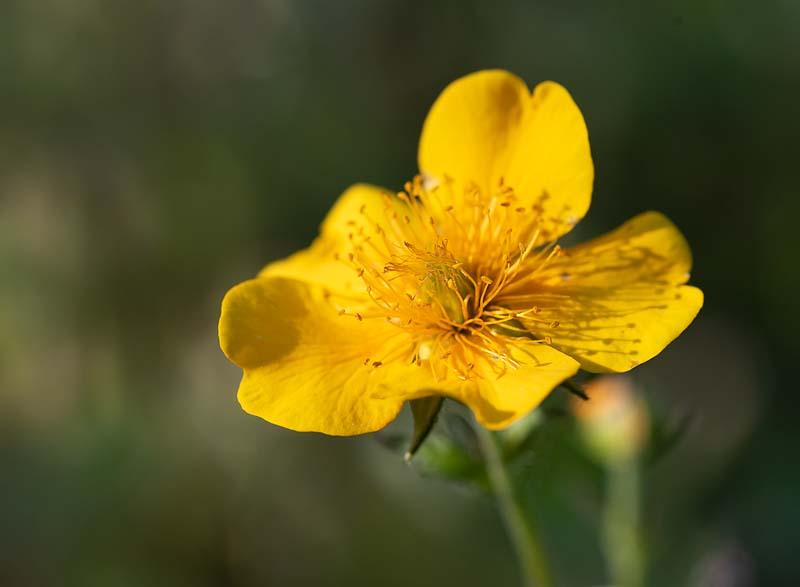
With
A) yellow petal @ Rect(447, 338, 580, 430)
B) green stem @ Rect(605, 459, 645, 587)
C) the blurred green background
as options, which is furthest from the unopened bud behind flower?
yellow petal @ Rect(447, 338, 580, 430)


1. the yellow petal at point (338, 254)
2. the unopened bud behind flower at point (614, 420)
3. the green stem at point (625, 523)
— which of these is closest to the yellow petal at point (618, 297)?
the yellow petal at point (338, 254)

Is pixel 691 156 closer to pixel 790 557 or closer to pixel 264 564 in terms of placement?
pixel 790 557

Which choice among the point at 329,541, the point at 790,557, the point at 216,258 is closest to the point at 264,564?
the point at 329,541

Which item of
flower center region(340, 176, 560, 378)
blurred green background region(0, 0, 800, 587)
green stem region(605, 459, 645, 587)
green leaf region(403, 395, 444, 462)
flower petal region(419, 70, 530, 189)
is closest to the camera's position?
green leaf region(403, 395, 444, 462)

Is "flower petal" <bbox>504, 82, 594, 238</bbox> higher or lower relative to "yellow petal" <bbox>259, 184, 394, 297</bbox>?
higher

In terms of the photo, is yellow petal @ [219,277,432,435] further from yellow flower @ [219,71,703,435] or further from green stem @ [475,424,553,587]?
green stem @ [475,424,553,587]
